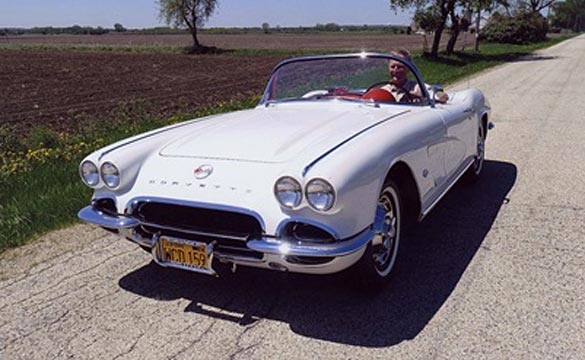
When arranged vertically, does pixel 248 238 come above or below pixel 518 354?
above

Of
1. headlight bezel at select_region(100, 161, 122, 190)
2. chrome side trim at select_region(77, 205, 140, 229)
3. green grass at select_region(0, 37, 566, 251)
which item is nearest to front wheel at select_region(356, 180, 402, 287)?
chrome side trim at select_region(77, 205, 140, 229)

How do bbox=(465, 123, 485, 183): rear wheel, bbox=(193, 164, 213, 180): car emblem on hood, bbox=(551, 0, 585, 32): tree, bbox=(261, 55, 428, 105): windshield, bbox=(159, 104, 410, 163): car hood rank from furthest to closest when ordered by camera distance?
bbox=(551, 0, 585, 32): tree → bbox=(465, 123, 485, 183): rear wheel → bbox=(261, 55, 428, 105): windshield → bbox=(159, 104, 410, 163): car hood → bbox=(193, 164, 213, 180): car emblem on hood

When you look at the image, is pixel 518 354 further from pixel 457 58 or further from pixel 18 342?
pixel 457 58

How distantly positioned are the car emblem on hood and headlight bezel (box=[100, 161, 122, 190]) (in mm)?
492

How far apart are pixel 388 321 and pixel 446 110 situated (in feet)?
6.49

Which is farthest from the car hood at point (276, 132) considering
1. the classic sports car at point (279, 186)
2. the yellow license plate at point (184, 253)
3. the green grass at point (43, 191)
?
the green grass at point (43, 191)

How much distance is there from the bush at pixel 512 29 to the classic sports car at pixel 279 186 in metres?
42.4

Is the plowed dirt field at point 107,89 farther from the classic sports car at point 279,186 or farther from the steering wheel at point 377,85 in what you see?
the classic sports car at point 279,186

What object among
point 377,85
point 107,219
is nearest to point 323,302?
point 107,219

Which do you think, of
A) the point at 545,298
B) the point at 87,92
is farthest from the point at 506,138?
the point at 87,92

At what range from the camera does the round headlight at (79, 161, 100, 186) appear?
317cm

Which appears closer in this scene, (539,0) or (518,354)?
(518,354)

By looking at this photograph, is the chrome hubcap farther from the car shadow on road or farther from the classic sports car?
the car shadow on road

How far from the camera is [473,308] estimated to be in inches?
115
